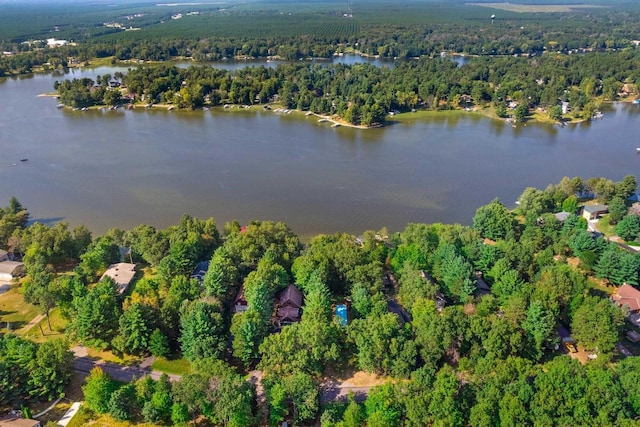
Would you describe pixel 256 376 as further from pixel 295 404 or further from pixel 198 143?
pixel 198 143

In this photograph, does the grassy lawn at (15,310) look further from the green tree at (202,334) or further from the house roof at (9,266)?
the green tree at (202,334)

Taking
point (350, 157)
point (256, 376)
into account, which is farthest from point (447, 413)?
point (350, 157)

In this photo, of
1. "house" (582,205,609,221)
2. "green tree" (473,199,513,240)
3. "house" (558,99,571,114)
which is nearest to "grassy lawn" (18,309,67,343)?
"green tree" (473,199,513,240)

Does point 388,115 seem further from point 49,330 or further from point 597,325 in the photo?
point 49,330

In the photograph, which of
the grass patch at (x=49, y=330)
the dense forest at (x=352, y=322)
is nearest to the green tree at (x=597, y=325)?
the dense forest at (x=352, y=322)

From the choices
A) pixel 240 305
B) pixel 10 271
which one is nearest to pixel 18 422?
pixel 240 305

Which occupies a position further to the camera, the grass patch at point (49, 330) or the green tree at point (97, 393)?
the grass patch at point (49, 330)

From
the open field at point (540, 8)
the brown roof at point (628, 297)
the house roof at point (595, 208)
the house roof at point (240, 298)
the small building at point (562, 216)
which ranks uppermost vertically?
the open field at point (540, 8)
